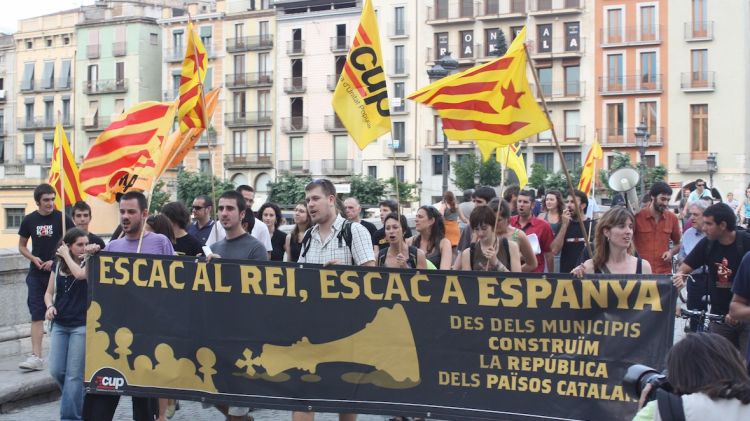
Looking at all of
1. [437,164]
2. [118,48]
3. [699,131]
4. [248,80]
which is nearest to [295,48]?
[248,80]

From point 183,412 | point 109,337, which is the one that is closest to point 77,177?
point 183,412

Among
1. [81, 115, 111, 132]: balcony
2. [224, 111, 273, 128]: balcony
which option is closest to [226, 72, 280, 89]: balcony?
[224, 111, 273, 128]: balcony

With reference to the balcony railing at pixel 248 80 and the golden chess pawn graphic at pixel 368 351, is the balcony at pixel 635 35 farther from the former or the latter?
the golden chess pawn graphic at pixel 368 351

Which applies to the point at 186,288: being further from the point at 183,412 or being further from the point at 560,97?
the point at 560,97

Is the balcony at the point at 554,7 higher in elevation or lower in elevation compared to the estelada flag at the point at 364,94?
higher

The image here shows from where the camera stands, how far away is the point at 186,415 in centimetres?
927

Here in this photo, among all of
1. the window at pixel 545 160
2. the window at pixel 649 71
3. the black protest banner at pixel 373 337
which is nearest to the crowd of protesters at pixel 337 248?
the black protest banner at pixel 373 337

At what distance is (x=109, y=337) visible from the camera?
7.37 meters

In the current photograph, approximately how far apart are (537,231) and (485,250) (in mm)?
2726

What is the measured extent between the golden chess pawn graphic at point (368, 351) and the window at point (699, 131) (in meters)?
54.9

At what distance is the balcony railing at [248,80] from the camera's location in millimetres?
70688

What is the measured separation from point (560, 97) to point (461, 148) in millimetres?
7014

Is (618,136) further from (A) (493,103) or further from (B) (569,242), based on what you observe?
(A) (493,103)

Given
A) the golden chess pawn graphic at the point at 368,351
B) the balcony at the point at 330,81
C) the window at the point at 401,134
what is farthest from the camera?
the balcony at the point at 330,81
